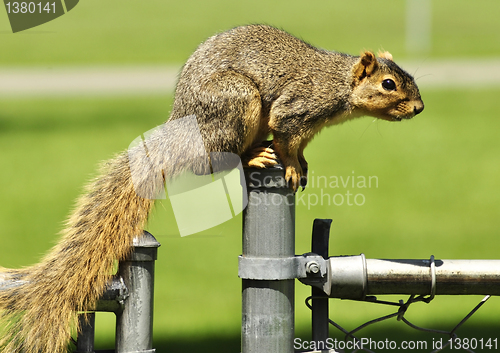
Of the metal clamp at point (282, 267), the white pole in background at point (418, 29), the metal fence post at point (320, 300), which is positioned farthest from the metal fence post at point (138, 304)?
the white pole in background at point (418, 29)

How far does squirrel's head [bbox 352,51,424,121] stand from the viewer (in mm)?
1758

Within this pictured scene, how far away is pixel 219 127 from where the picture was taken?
1.59 metres

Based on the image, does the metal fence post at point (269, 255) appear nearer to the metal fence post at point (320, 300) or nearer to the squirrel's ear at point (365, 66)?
the metal fence post at point (320, 300)

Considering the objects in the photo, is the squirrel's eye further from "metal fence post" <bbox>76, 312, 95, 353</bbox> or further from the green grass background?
"metal fence post" <bbox>76, 312, 95, 353</bbox>

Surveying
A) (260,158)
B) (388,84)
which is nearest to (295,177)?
(260,158)

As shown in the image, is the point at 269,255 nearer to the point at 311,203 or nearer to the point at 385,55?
the point at 385,55

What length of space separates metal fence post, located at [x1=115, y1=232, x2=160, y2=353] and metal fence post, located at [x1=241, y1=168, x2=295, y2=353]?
0.62 ft

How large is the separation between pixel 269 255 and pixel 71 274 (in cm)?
41

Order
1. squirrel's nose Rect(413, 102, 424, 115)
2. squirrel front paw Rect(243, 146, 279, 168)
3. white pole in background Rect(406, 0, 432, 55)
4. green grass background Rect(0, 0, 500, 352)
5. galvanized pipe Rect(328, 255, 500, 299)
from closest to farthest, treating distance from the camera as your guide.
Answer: galvanized pipe Rect(328, 255, 500, 299) < squirrel front paw Rect(243, 146, 279, 168) < squirrel's nose Rect(413, 102, 424, 115) < green grass background Rect(0, 0, 500, 352) < white pole in background Rect(406, 0, 432, 55)

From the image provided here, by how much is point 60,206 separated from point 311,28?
22.5ft

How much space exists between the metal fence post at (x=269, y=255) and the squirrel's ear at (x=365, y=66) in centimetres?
72

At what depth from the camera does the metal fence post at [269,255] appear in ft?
3.80

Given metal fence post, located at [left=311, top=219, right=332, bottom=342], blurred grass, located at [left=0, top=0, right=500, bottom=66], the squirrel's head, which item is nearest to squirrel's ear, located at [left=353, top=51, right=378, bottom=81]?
the squirrel's head

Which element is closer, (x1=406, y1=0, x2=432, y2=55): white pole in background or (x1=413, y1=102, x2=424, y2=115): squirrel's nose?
(x1=413, y1=102, x2=424, y2=115): squirrel's nose
